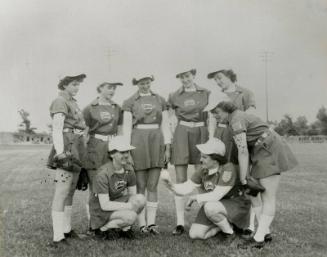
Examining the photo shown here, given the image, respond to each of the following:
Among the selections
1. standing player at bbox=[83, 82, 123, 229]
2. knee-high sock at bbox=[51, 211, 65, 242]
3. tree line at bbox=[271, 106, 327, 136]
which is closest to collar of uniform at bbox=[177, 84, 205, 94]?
standing player at bbox=[83, 82, 123, 229]

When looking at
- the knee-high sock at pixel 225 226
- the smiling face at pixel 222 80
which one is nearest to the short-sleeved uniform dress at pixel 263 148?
the knee-high sock at pixel 225 226

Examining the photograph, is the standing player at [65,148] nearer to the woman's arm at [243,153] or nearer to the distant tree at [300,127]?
the woman's arm at [243,153]

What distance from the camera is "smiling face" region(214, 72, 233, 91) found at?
505cm

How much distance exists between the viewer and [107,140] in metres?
4.92

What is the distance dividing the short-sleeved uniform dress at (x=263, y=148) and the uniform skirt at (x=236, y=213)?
404 millimetres

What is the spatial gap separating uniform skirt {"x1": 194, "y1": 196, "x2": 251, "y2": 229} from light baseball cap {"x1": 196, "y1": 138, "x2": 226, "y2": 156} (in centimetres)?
53

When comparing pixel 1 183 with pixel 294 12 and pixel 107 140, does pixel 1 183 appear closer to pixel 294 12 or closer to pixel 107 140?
pixel 107 140

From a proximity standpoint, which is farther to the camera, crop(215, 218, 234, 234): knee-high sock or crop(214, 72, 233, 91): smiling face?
crop(214, 72, 233, 91): smiling face

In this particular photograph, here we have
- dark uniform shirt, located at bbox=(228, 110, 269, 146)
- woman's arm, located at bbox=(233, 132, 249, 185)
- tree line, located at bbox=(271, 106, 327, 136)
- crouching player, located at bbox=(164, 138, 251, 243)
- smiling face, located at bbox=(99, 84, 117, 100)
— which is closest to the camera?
woman's arm, located at bbox=(233, 132, 249, 185)

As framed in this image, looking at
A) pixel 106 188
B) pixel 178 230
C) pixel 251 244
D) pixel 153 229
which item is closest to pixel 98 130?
pixel 106 188

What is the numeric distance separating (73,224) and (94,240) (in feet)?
3.33

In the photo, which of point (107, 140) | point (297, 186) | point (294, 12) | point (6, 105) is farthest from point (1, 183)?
point (294, 12)

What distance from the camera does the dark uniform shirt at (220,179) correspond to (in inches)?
177

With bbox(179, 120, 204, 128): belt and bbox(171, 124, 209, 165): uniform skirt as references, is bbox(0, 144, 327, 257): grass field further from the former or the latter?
bbox(179, 120, 204, 128): belt
